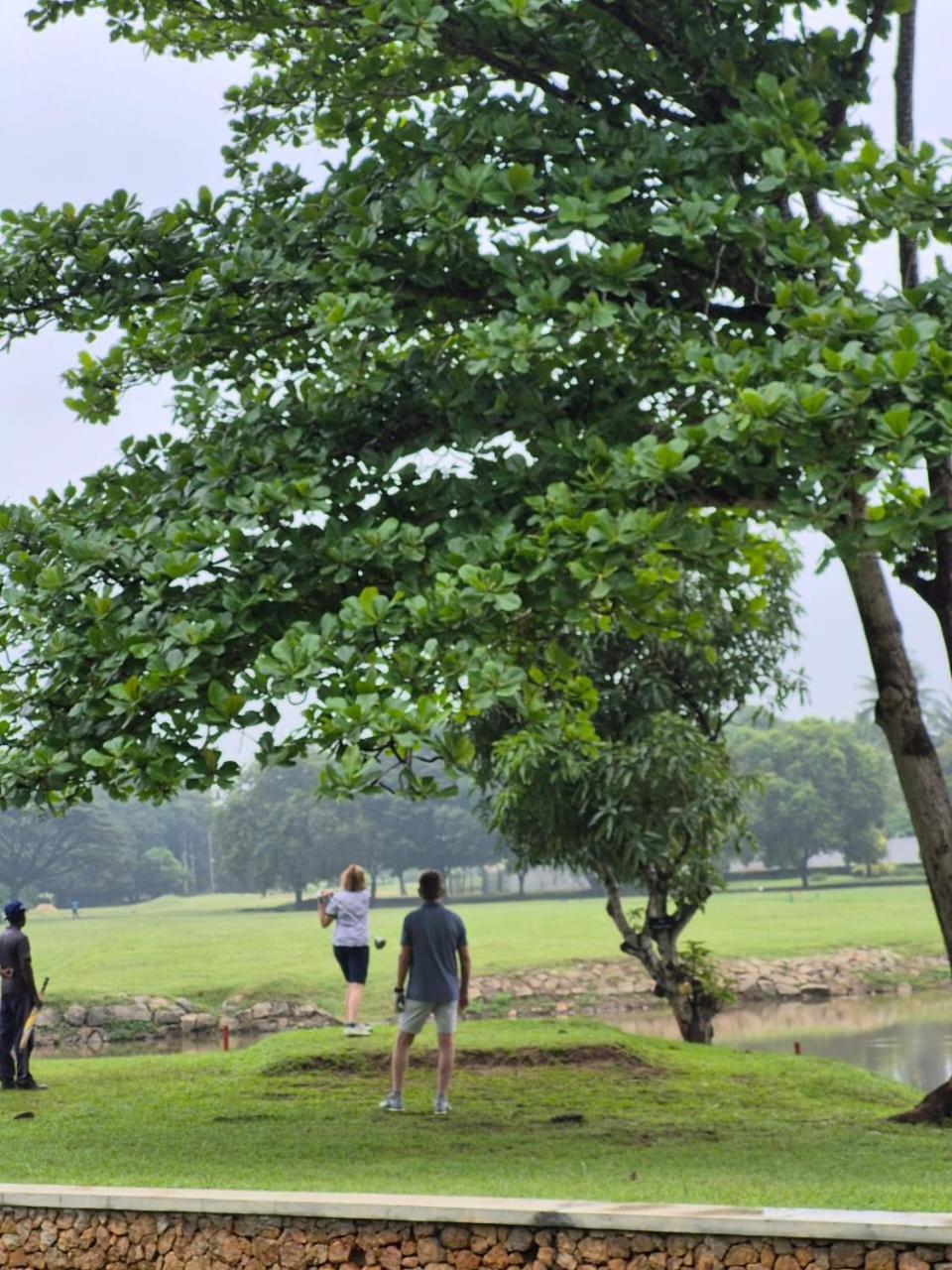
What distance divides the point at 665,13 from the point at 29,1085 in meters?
10.8

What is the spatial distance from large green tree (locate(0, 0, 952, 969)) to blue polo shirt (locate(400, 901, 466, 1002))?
1715 millimetres

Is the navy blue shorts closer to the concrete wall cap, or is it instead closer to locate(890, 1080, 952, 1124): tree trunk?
locate(890, 1080, 952, 1124): tree trunk

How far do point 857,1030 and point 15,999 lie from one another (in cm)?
1914

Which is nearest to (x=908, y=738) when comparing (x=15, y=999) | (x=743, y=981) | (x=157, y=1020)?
(x=15, y=999)

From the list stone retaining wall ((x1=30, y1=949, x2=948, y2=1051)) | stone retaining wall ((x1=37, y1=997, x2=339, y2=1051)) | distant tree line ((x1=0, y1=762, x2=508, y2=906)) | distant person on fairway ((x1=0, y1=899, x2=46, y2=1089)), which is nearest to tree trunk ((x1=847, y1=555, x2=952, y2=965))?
distant person on fairway ((x1=0, y1=899, x2=46, y2=1089))

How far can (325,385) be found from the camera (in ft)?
39.0

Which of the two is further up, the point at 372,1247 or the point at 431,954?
the point at 431,954

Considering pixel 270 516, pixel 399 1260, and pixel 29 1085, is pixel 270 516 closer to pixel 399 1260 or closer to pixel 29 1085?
pixel 399 1260

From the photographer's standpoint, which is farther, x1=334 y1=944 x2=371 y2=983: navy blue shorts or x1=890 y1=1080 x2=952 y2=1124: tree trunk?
x1=334 y1=944 x2=371 y2=983: navy blue shorts

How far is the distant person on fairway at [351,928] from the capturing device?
18.0m

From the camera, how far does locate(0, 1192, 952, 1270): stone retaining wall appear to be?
7.48m

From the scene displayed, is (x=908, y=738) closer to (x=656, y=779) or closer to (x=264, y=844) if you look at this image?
(x=656, y=779)

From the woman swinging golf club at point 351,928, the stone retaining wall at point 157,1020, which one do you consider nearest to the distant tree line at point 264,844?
the stone retaining wall at point 157,1020

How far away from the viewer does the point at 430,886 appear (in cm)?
1311
